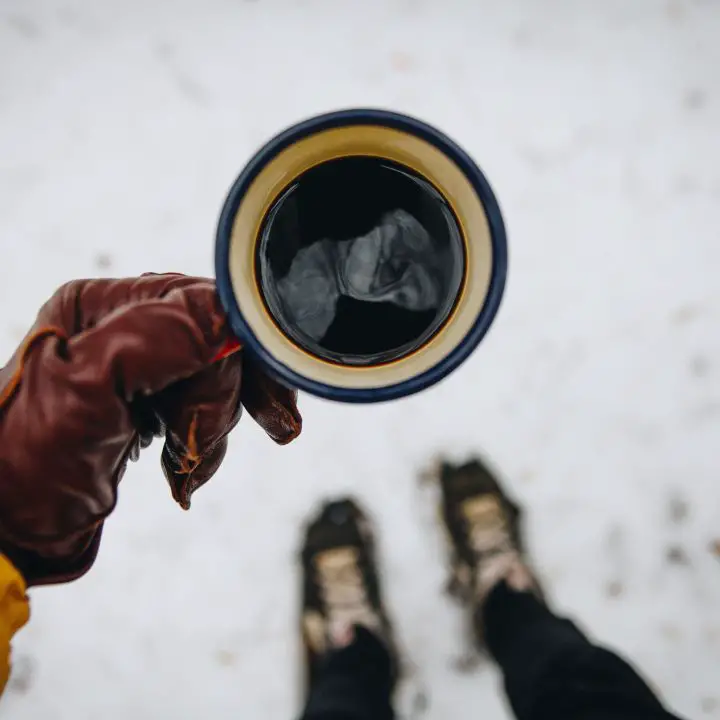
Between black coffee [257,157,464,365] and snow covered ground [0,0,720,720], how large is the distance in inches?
21.8

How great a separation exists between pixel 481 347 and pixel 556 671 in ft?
1.55

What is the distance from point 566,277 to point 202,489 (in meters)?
0.67

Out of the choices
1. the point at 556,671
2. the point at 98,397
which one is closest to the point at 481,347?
the point at 556,671

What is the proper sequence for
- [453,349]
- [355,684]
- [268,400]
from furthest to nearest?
1. [355,684]
2. [268,400]
3. [453,349]

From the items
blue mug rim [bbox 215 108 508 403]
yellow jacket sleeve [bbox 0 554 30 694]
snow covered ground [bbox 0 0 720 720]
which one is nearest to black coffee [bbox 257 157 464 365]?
blue mug rim [bbox 215 108 508 403]

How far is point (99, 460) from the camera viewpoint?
1.83ft

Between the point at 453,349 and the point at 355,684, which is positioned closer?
the point at 453,349

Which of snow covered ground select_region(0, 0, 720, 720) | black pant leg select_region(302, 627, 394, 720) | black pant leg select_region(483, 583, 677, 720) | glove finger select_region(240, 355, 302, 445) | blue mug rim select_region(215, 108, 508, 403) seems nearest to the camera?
blue mug rim select_region(215, 108, 508, 403)

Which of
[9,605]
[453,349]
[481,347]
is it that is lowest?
[9,605]

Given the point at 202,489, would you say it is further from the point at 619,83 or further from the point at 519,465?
the point at 619,83

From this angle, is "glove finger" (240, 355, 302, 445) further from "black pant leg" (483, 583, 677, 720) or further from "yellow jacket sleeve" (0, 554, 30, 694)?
"black pant leg" (483, 583, 677, 720)

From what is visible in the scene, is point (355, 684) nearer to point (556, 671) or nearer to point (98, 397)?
point (556, 671)

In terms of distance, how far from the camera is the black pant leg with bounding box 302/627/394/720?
0.94 metres

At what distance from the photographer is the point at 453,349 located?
47 cm
